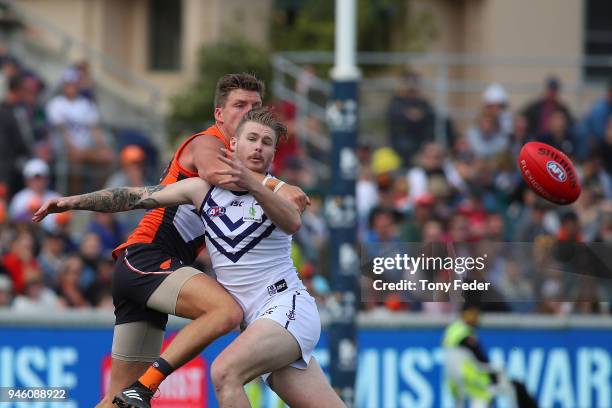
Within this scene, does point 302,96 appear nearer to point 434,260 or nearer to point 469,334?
point 469,334

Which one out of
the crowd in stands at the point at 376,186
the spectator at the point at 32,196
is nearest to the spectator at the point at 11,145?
the crowd in stands at the point at 376,186

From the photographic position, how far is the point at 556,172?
750 centimetres

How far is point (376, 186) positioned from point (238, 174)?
856 cm

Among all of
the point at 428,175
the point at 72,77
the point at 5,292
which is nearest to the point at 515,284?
the point at 428,175

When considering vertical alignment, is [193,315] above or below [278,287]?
below

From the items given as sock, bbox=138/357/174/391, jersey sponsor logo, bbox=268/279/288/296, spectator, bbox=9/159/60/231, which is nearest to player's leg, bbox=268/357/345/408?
jersey sponsor logo, bbox=268/279/288/296

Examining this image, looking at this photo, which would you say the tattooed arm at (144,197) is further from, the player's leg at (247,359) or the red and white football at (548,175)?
the red and white football at (548,175)

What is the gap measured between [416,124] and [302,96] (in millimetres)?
2469

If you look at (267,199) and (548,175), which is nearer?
(267,199)

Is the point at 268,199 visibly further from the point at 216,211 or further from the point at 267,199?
the point at 216,211

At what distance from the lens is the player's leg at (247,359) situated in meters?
6.61

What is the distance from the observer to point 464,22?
2377cm

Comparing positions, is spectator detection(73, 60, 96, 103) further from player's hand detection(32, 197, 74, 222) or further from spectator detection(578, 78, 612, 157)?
player's hand detection(32, 197, 74, 222)

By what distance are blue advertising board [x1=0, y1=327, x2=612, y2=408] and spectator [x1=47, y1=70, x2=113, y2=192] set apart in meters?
4.13
